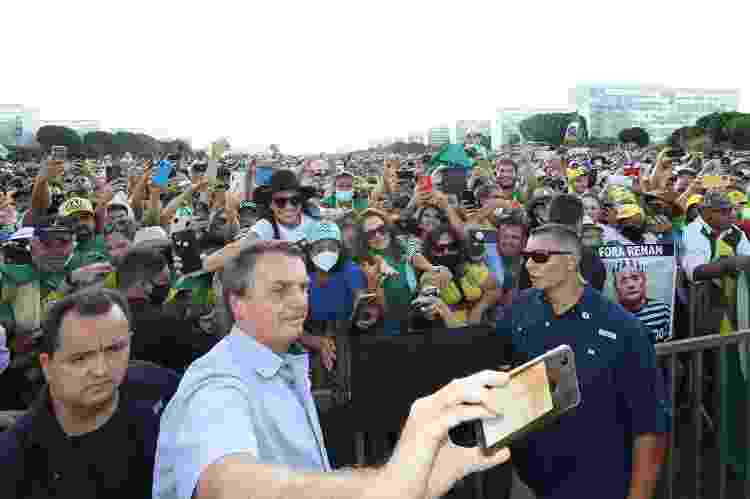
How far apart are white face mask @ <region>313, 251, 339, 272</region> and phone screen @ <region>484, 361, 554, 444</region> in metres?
3.52

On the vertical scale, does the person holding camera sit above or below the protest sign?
above

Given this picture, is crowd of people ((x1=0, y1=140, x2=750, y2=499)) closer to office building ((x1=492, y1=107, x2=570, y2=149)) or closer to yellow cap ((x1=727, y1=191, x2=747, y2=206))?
yellow cap ((x1=727, y1=191, x2=747, y2=206))

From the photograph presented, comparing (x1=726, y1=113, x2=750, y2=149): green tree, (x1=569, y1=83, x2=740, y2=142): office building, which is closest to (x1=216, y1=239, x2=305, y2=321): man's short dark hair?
(x1=726, y1=113, x2=750, y2=149): green tree

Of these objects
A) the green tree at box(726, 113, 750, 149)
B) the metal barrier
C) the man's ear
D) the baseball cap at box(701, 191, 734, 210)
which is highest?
the green tree at box(726, 113, 750, 149)

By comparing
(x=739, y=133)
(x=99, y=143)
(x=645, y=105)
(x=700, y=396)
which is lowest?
(x=700, y=396)

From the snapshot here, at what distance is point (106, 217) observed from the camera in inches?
292

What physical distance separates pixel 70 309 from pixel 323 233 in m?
2.72

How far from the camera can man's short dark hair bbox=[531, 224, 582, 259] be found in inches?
129

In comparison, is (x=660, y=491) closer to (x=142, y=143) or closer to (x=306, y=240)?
(x=306, y=240)

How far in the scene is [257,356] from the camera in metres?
2.10

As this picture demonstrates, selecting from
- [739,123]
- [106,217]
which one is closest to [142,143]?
[739,123]

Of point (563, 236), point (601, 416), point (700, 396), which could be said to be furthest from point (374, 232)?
point (601, 416)

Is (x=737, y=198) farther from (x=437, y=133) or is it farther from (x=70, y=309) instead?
(x=437, y=133)

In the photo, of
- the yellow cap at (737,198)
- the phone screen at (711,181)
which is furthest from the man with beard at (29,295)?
the yellow cap at (737,198)
